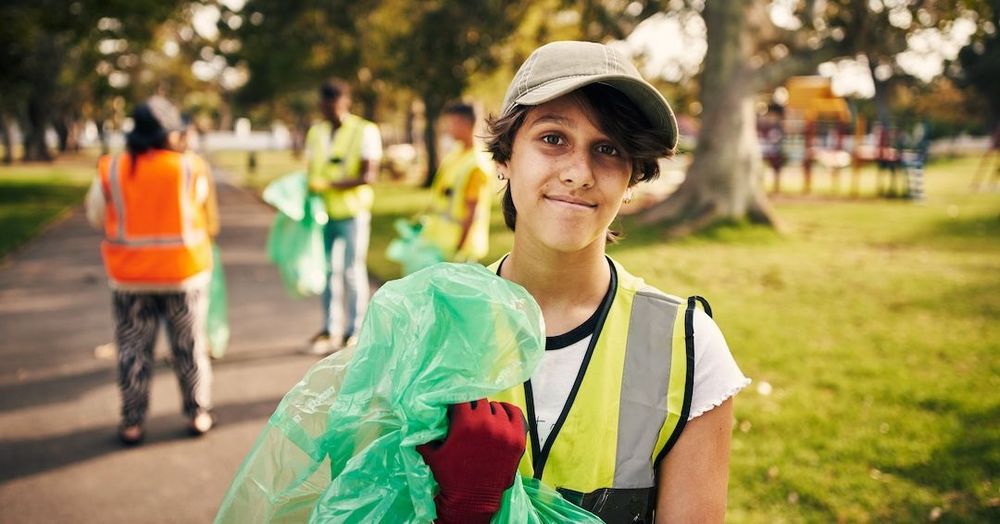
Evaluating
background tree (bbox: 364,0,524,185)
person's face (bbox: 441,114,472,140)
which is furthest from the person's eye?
background tree (bbox: 364,0,524,185)

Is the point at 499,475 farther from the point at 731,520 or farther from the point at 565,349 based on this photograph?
the point at 731,520

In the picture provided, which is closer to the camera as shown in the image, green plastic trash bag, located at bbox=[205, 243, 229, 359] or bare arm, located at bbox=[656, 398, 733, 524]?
bare arm, located at bbox=[656, 398, 733, 524]

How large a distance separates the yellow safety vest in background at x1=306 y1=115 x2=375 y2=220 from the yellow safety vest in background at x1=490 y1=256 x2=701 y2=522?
5150mm

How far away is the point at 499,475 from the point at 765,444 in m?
3.80

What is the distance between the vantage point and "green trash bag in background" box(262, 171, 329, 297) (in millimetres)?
6438

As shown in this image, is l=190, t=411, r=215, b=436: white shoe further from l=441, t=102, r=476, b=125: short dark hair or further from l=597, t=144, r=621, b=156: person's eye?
l=597, t=144, r=621, b=156: person's eye

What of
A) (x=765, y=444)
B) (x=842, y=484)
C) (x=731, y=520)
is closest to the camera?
(x=731, y=520)

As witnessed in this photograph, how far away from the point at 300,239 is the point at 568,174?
17.2 feet

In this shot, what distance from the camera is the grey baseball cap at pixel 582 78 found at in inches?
61.0

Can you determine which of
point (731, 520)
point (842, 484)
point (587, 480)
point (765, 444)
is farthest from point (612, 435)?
point (765, 444)

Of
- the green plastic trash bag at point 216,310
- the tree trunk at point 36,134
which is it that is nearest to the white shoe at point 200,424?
the green plastic trash bag at point 216,310

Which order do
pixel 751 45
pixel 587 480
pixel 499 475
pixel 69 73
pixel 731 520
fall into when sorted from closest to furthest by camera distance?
pixel 499 475 → pixel 587 480 → pixel 731 520 → pixel 751 45 → pixel 69 73

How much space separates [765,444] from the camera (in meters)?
4.73

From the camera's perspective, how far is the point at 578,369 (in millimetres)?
1639
